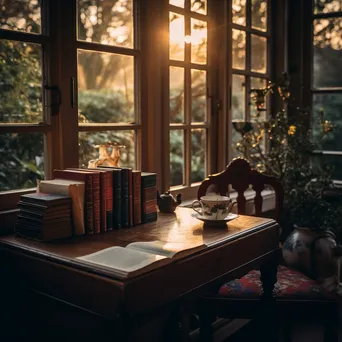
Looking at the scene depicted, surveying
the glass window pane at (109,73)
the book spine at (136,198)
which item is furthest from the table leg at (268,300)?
the glass window pane at (109,73)

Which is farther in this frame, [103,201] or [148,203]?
[148,203]

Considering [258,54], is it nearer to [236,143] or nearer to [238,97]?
[238,97]

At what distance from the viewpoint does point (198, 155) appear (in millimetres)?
3172

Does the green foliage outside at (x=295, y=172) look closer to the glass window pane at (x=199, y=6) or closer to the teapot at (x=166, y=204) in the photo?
the glass window pane at (x=199, y=6)

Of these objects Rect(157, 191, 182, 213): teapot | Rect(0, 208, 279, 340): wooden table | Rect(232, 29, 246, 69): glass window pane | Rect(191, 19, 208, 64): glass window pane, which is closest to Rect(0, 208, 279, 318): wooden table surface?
Rect(0, 208, 279, 340): wooden table

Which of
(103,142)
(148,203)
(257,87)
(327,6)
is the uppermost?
(327,6)

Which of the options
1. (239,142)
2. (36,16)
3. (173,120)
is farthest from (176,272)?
(239,142)

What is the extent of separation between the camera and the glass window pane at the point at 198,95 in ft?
10.00

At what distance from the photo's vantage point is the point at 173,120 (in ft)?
9.58

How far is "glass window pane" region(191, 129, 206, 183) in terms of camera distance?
313cm

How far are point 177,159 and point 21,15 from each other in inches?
55.2

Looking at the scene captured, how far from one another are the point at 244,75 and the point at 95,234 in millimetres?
1949

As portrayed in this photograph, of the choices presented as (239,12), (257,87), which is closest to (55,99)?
(239,12)

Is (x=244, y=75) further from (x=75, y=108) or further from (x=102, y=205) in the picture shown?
(x=102, y=205)
